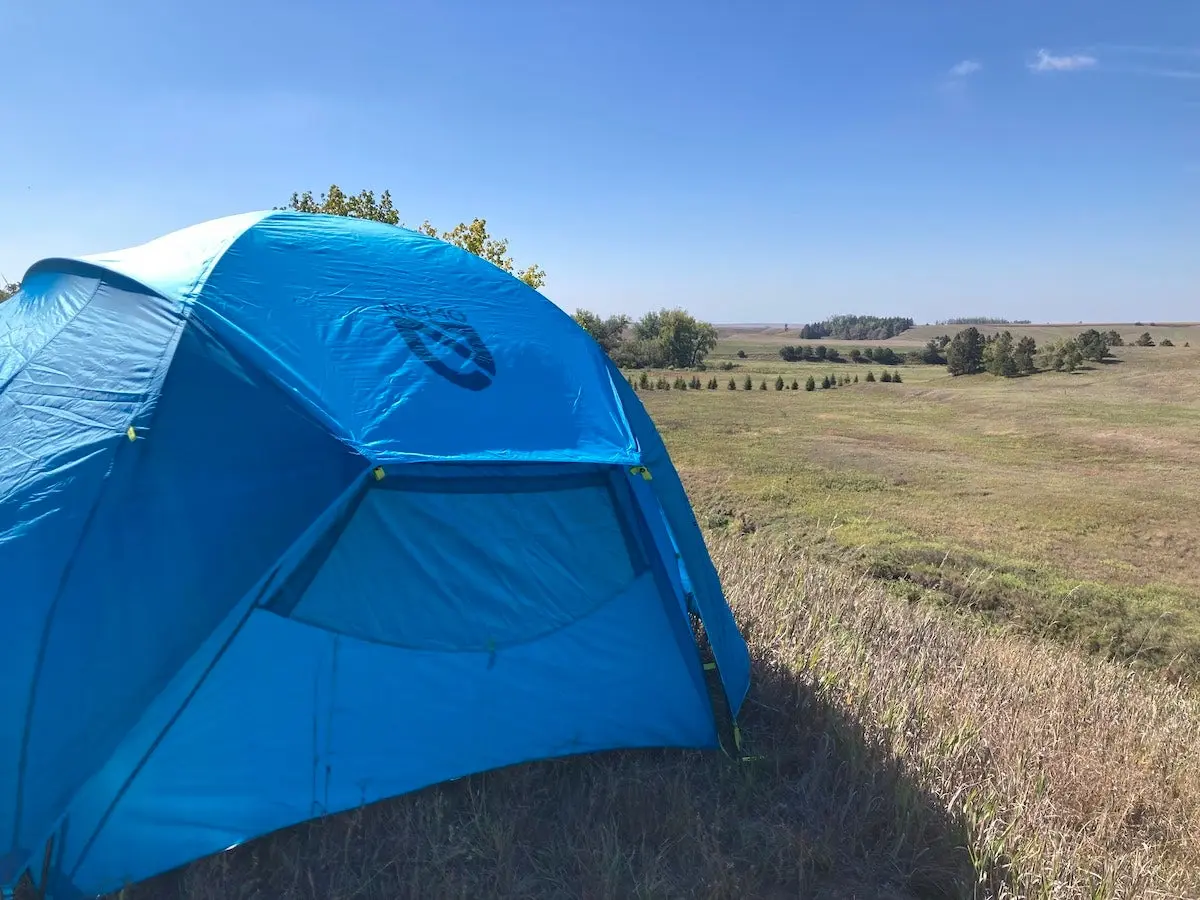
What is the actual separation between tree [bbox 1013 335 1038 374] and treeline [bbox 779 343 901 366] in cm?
1877

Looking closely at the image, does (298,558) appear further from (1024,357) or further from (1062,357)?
(1062,357)

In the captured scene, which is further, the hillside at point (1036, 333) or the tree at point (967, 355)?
the hillside at point (1036, 333)

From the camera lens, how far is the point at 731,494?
13273 millimetres

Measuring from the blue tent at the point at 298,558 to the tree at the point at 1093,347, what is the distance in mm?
42786

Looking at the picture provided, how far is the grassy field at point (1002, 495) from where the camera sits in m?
8.02

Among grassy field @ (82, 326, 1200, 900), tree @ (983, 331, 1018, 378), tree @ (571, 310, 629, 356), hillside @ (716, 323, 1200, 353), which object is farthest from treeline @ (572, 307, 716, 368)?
grassy field @ (82, 326, 1200, 900)

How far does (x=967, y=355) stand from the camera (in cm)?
4194

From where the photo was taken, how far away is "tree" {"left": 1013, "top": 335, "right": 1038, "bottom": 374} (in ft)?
124

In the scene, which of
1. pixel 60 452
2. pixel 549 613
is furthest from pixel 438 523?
pixel 60 452

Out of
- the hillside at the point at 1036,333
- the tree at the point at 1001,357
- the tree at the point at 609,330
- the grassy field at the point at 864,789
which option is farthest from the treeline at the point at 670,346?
the grassy field at the point at 864,789

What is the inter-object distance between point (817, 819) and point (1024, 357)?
137ft

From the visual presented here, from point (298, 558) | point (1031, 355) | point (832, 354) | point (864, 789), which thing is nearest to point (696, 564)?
point (864, 789)

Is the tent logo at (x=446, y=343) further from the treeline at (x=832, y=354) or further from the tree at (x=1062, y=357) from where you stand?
the treeline at (x=832, y=354)

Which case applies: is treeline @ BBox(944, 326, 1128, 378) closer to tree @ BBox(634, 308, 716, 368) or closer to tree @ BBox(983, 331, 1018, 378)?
tree @ BBox(983, 331, 1018, 378)
